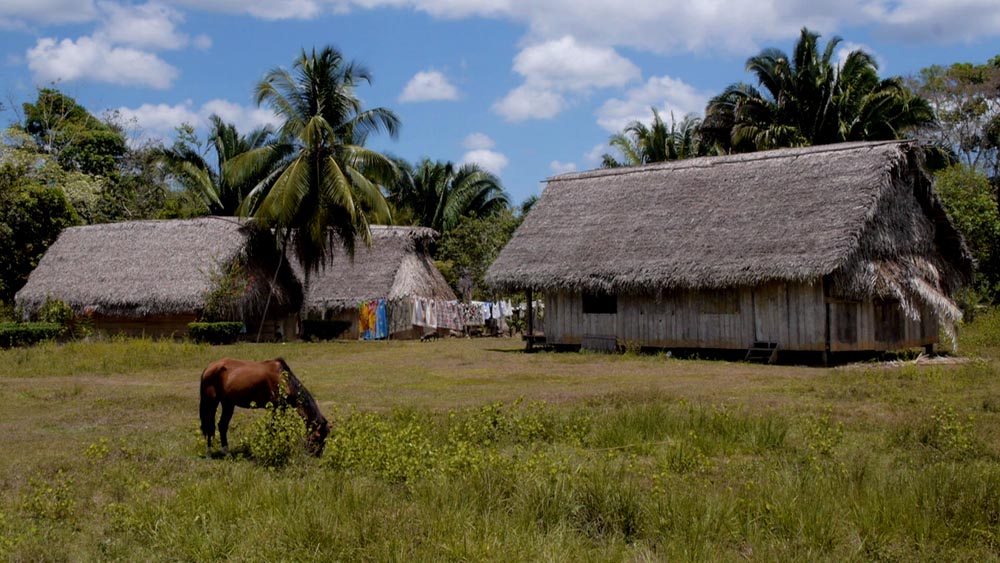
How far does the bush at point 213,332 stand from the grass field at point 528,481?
1070cm

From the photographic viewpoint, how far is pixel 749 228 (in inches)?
752

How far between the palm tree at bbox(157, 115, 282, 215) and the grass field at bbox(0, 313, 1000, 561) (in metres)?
19.8

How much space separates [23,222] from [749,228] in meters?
21.2

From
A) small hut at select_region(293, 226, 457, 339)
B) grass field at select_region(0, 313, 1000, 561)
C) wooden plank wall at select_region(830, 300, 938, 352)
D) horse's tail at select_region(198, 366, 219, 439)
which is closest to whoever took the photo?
grass field at select_region(0, 313, 1000, 561)

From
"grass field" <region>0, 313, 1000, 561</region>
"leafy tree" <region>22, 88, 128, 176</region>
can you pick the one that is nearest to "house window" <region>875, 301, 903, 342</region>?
"grass field" <region>0, 313, 1000, 561</region>

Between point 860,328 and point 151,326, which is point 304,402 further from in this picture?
point 151,326

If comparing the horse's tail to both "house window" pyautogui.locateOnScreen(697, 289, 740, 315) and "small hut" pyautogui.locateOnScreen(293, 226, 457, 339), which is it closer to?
"house window" pyautogui.locateOnScreen(697, 289, 740, 315)

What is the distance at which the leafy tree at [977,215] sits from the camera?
2569 cm

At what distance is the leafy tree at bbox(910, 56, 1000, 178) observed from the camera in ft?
116

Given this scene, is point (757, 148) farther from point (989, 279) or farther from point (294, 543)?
point (294, 543)

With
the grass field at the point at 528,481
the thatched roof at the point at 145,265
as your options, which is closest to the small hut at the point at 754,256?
the grass field at the point at 528,481

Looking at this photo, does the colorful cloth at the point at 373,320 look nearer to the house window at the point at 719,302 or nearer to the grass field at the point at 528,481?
the house window at the point at 719,302

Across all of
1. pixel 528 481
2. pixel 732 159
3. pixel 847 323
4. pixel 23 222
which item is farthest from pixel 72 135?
pixel 528 481

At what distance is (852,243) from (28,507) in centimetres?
1475
